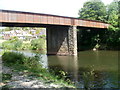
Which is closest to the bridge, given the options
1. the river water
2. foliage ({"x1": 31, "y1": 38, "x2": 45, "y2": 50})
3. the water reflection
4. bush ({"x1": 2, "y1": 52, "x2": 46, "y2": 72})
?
the river water

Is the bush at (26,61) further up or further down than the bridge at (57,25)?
further down

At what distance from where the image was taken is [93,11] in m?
51.2

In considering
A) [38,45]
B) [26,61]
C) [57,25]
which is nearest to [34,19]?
[57,25]

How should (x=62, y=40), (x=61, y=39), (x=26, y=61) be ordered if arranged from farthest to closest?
1. (x=61, y=39)
2. (x=62, y=40)
3. (x=26, y=61)

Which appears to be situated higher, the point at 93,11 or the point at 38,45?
the point at 93,11

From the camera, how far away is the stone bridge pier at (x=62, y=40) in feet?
105

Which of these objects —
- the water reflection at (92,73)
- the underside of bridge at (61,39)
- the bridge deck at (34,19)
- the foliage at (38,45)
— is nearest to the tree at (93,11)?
the foliage at (38,45)

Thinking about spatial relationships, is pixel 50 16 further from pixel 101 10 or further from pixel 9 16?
pixel 101 10

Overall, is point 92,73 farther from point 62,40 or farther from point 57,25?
point 62,40

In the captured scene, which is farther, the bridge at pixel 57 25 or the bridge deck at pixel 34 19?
the bridge at pixel 57 25

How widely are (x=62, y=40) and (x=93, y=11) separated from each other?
72.2 feet

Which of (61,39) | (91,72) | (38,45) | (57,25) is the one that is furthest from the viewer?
(38,45)

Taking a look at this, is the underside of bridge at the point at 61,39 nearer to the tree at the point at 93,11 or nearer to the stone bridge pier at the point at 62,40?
the stone bridge pier at the point at 62,40

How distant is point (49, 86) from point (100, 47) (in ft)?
125
